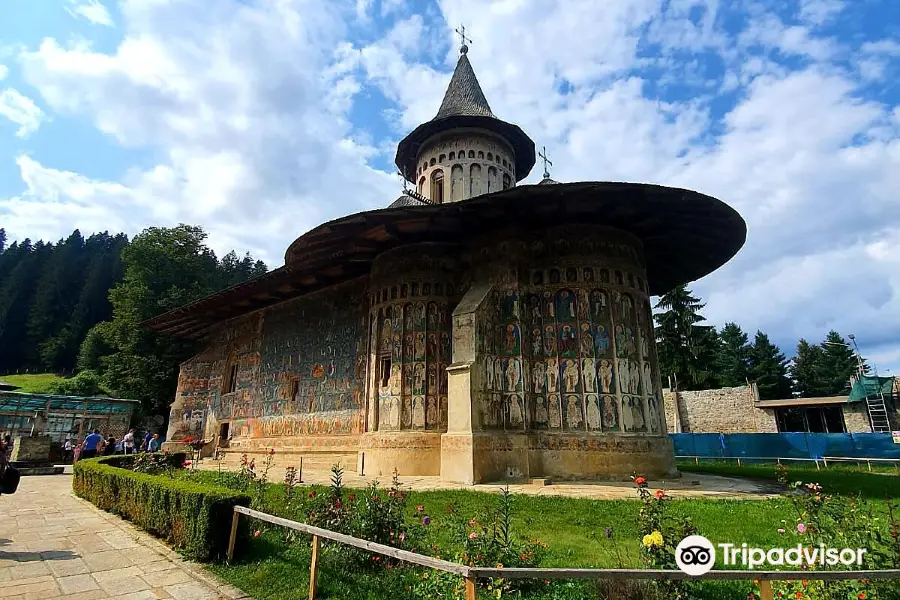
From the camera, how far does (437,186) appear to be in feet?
60.5

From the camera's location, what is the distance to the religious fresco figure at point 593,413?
11.0m

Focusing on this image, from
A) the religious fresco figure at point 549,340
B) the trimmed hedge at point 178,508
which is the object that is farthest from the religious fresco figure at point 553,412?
the trimmed hedge at point 178,508

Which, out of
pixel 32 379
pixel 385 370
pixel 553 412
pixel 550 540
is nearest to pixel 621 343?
pixel 553 412

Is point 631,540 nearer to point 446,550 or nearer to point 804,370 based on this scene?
point 446,550

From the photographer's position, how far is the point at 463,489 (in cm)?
916

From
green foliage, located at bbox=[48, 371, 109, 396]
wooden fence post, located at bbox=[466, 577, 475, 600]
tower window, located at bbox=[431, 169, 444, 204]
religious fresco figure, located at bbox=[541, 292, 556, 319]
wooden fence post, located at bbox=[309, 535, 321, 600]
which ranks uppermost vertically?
tower window, located at bbox=[431, 169, 444, 204]

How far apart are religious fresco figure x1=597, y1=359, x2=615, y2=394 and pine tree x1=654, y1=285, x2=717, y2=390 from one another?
2547 cm

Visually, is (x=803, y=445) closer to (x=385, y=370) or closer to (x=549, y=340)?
(x=549, y=340)

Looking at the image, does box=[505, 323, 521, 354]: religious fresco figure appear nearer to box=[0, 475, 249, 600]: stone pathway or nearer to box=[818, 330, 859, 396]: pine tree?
box=[0, 475, 249, 600]: stone pathway

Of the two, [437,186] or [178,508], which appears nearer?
[178,508]

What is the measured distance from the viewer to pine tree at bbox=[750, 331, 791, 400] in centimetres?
4294

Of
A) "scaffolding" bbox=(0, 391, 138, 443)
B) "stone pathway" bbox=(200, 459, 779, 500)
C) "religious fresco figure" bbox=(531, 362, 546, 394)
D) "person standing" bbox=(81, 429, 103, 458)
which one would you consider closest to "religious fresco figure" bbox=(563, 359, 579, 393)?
"religious fresco figure" bbox=(531, 362, 546, 394)

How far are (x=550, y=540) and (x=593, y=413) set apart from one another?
5930 mm

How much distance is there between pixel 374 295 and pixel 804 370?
50433 mm
